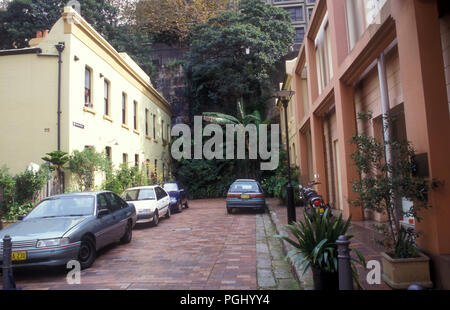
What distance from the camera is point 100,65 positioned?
16.3 metres

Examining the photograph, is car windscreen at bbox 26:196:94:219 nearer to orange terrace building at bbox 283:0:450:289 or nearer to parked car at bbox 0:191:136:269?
parked car at bbox 0:191:136:269

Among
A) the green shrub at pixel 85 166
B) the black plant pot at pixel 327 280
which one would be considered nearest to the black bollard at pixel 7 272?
the black plant pot at pixel 327 280

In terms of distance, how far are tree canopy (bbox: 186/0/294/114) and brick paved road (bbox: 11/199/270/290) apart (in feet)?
66.6

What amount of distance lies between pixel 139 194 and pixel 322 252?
9.60 meters

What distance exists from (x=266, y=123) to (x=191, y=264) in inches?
807

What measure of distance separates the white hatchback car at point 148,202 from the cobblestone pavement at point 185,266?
1.45 m

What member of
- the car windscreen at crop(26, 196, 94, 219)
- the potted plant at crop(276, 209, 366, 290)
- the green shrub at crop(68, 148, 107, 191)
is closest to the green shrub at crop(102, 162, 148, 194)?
the green shrub at crop(68, 148, 107, 191)

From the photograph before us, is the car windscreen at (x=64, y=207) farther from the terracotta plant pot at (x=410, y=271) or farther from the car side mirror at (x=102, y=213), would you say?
the terracotta plant pot at (x=410, y=271)

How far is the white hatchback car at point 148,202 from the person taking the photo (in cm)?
1158

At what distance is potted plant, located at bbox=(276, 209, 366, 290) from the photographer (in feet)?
14.0

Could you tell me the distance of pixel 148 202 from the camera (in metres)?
12.0
